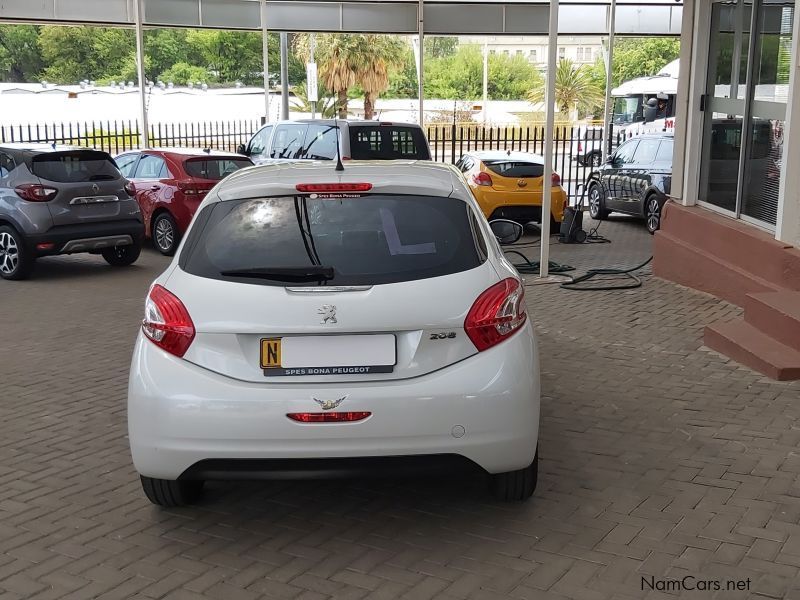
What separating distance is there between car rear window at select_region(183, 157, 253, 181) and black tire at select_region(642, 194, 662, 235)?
280 inches

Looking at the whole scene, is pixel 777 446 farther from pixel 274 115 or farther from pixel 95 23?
pixel 274 115

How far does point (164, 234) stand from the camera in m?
14.2

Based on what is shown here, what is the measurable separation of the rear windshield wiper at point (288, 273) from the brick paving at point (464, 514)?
3.91 ft

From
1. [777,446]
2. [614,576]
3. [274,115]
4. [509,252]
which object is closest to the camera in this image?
[614,576]

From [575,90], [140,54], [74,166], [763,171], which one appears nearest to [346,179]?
[763,171]

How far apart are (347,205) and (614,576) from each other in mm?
2001

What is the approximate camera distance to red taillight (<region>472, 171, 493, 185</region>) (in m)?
15.9

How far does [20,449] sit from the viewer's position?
553cm

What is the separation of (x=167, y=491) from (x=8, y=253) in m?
8.58

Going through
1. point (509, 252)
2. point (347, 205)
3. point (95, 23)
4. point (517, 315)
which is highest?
point (95, 23)

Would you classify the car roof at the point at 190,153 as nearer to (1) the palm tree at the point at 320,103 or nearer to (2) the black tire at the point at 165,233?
(2) the black tire at the point at 165,233

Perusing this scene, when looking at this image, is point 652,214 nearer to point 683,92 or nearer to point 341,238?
point 683,92

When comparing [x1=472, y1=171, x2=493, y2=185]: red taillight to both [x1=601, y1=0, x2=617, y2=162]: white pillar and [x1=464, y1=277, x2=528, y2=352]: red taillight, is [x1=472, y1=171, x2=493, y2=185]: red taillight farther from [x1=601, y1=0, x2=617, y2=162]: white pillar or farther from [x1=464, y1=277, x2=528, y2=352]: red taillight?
[x1=464, y1=277, x2=528, y2=352]: red taillight

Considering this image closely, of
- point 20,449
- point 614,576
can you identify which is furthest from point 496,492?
point 20,449
